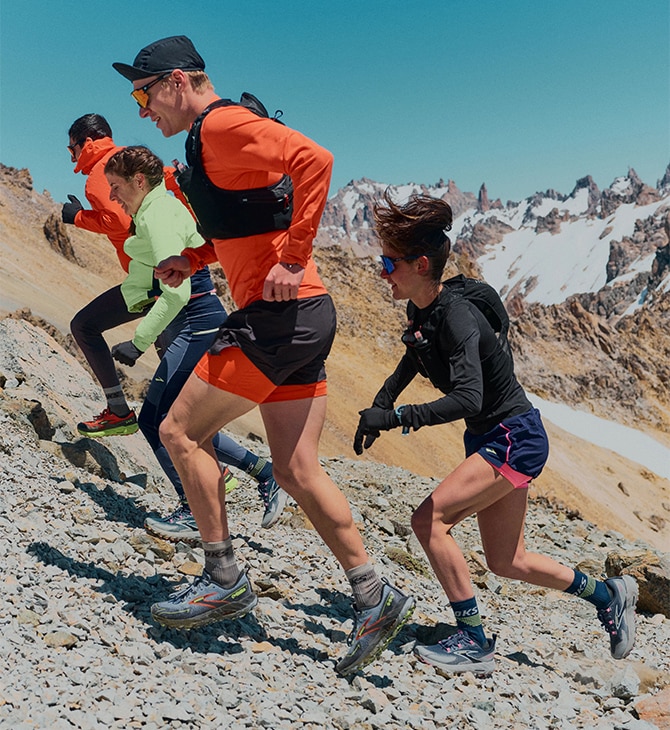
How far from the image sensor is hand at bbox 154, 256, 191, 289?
441cm

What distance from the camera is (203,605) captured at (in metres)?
3.93

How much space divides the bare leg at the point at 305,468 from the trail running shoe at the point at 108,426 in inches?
100

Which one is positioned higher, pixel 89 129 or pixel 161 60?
pixel 161 60

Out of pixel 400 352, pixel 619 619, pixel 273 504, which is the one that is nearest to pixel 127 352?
pixel 273 504

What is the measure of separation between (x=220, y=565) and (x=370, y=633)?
85 centimetres

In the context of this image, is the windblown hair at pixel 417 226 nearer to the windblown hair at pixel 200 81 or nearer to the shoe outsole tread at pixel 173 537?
the windblown hair at pixel 200 81

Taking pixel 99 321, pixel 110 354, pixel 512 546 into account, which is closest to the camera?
pixel 512 546

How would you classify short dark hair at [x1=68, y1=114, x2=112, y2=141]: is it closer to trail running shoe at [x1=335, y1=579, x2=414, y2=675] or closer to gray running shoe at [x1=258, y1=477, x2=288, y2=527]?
gray running shoe at [x1=258, y1=477, x2=288, y2=527]

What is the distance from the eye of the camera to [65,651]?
12.3ft

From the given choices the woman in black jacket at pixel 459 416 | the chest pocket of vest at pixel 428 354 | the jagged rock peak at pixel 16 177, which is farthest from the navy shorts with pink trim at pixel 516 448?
the jagged rock peak at pixel 16 177

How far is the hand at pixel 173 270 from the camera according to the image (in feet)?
14.5

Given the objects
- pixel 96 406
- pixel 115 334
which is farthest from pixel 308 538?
pixel 115 334

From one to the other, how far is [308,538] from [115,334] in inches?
549

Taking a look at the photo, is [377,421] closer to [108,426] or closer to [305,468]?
[305,468]
